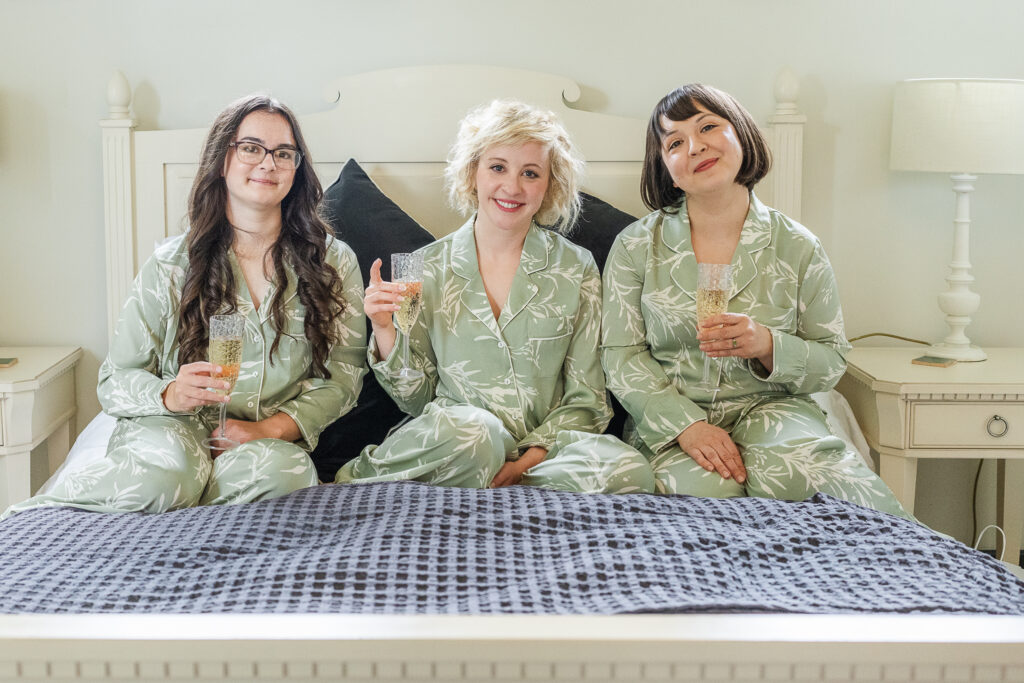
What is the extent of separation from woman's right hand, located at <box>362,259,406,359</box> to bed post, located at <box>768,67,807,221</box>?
3.85 feet

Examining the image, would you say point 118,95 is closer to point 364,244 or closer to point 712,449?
point 364,244

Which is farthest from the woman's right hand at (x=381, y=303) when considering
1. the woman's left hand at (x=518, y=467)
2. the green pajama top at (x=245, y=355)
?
the woman's left hand at (x=518, y=467)

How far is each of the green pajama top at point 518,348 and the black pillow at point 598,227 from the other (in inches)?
7.3

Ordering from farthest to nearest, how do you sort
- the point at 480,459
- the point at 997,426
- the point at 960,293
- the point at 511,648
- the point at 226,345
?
the point at 960,293 → the point at 997,426 → the point at 480,459 → the point at 226,345 → the point at 511,648

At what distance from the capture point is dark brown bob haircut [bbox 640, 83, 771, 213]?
2.09m

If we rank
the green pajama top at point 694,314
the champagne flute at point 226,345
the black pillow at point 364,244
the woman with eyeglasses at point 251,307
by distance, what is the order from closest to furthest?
the champagne flute at point 226,345 < the woman with eyeglasses at point 251,307 < the green pajama top at point 694,314 < the black pillow at point 364,244

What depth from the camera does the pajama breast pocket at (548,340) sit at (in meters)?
2.08

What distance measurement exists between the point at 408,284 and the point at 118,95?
1.19 meters

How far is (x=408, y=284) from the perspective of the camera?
189cm

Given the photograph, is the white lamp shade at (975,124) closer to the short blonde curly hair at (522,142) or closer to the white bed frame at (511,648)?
the short blonde curly hair at (522,142)

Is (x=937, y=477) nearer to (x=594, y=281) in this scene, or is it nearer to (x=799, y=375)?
(x=799, y=375)

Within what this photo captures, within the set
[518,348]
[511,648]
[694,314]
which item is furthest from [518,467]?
[511,648]

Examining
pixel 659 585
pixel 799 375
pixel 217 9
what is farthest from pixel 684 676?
pixel 217 9

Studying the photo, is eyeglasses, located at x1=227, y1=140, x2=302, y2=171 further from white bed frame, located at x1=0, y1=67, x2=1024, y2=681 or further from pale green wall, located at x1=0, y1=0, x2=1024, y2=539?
white bed frame, located at x1=0, y1=67, x2=1024, y2=681
